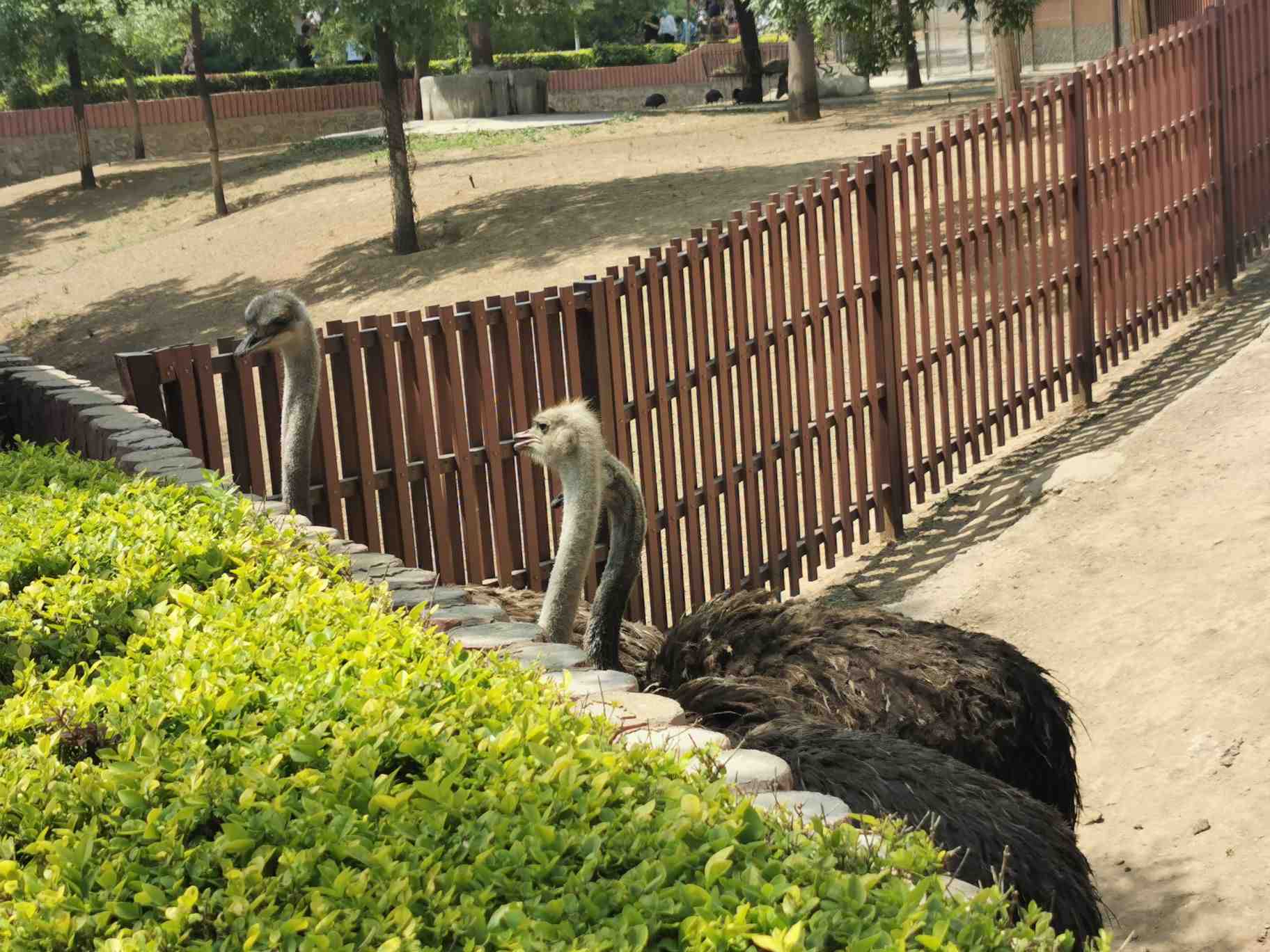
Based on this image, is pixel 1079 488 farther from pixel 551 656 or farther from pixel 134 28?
pixel 134 28

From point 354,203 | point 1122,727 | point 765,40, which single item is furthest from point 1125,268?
point 765,40

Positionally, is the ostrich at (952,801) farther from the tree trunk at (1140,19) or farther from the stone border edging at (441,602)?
the tree trunk at (1140,19)

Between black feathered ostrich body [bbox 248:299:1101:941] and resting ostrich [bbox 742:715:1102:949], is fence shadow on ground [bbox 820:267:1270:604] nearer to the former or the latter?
black feathered ostrich body [bbox 248:299:1101:941]

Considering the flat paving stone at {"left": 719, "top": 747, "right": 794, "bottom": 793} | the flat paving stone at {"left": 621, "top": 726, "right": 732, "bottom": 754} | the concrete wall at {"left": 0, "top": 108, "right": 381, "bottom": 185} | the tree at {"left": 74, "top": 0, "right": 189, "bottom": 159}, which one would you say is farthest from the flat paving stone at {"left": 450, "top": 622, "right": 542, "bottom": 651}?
the concrete wall at {"left": 0, "top": 108, "right": 381, "bottom": 185}

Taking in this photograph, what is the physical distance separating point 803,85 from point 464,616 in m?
25.4

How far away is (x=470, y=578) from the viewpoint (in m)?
6.98

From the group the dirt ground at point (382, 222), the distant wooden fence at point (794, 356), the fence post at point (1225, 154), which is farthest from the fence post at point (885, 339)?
the dirt ground at point (382, 222)

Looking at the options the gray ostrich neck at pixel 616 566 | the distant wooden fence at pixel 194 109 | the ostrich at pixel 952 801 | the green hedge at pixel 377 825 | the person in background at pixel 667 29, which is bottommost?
the ostrich at pixel 952 801

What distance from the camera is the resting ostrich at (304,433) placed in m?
5.60

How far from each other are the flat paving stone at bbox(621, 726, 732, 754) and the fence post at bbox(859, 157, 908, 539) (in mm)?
5745

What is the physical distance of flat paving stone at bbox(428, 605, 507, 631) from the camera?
4371 millimetres

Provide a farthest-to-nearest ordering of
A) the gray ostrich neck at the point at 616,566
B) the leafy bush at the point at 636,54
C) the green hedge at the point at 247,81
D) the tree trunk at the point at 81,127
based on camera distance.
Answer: the leafy bush at the point at 636,54 → the green hedge at the point at 247,81 → the tree trunk at the point at 81,127 → the gray ostrich neck at the point at 616,566

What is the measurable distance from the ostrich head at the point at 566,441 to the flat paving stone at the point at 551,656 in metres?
1.21

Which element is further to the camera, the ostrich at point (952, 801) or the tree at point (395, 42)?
the tree at point (395, 42)
